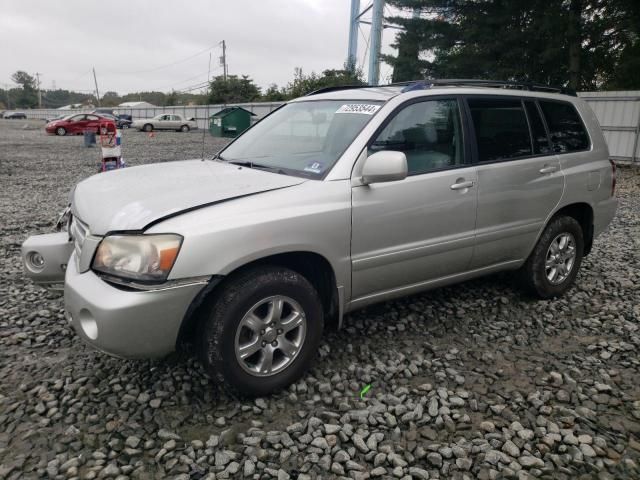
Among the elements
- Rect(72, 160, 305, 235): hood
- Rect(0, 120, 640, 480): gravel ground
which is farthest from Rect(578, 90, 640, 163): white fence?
Rect(72, 160, 305, 235): hood

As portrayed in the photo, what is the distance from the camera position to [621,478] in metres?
2.36

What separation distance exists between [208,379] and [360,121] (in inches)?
76.0

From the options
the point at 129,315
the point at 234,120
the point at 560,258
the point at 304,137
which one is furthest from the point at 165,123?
the point at 129,315

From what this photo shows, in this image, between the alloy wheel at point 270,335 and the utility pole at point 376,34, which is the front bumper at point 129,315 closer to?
the alloy wheel at point 270,335

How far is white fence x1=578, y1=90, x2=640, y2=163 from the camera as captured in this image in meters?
13.6

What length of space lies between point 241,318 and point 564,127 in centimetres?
344

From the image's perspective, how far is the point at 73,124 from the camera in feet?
96.3

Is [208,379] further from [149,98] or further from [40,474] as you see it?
[149,98]

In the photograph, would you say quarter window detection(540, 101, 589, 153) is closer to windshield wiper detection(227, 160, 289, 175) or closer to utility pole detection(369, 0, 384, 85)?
windshield wiper detection(227, 160, 289, 175)

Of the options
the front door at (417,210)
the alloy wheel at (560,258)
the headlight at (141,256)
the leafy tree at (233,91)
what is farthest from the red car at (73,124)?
the headlight at (141,256)

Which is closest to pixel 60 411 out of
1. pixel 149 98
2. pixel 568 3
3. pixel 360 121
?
pixel 360 121

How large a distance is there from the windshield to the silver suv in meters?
0.01

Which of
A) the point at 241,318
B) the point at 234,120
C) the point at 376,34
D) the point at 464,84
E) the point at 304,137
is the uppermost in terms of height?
the point at 376,34

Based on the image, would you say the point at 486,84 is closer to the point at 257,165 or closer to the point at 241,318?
the point at 257,165
